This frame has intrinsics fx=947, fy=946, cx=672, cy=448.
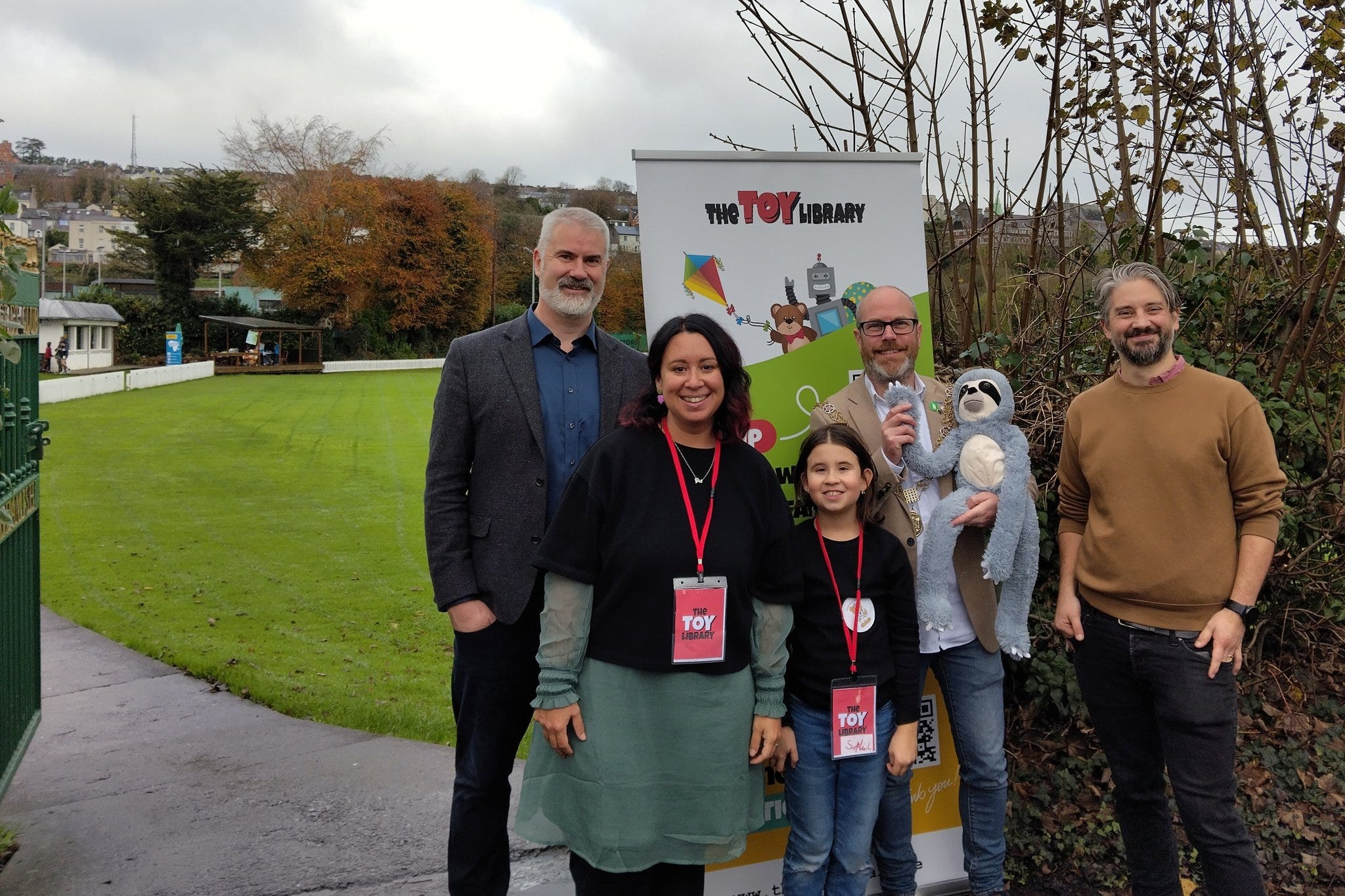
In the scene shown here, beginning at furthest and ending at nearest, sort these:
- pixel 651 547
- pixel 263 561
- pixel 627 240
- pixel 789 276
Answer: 1. pixel 627 240
2. pixel 263 561
3. pixel 789 276
4. pixel 651 547

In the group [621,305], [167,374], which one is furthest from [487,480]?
[621,305]

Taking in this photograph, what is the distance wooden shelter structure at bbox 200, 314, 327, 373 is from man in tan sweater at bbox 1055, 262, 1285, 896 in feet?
151

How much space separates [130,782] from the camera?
411 centimetres

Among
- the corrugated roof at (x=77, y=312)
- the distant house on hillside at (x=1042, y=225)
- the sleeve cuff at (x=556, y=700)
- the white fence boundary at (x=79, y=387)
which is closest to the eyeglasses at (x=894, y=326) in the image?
the sleeve cuff at (x=556, y=700)

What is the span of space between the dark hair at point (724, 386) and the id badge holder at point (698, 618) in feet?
1.31

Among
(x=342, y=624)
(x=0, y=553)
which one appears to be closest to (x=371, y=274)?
(x=342, y=624)

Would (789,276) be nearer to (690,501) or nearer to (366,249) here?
(690,501)

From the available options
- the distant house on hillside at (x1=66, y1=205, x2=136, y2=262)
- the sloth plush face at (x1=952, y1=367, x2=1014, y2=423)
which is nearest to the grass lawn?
the sloth plush face at (x1=952, y1=367, x2=1014, y2=423)

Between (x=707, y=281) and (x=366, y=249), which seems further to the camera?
(x=366, y=249)

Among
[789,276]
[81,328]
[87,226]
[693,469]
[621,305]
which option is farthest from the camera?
[87,226]

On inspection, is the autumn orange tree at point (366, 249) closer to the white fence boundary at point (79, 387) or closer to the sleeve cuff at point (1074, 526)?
the white fence boundary at point (79, 387)

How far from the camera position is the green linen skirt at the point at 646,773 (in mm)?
2270

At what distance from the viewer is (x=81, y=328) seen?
157 ft

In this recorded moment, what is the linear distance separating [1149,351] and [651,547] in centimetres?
141
